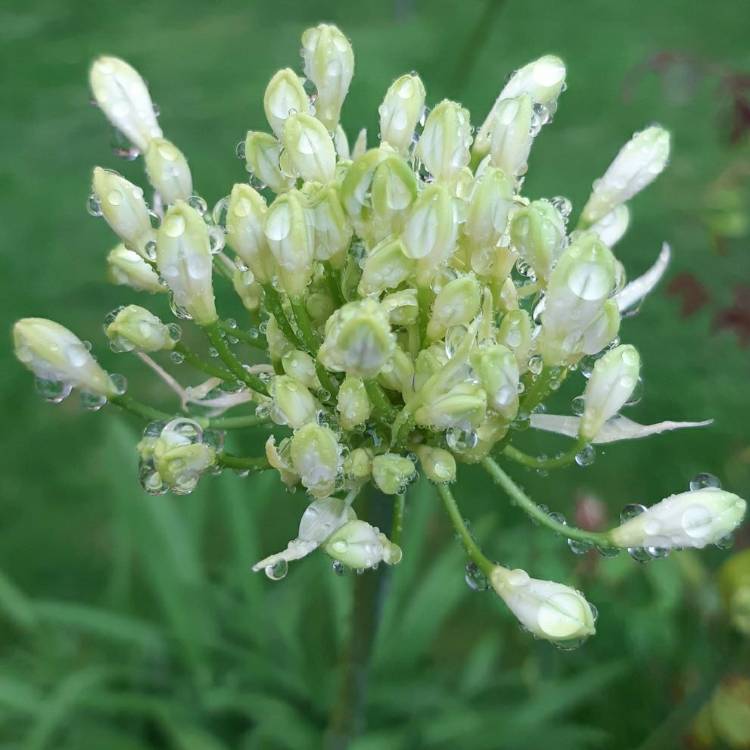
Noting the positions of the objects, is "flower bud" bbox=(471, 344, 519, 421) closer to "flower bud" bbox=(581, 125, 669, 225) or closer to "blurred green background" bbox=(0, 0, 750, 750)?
"flower bud" bbox=(581, 125, 669, 225)

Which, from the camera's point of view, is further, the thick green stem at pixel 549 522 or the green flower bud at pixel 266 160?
the green flower bud at pixel 266 160

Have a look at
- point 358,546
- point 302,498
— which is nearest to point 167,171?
point 358,546

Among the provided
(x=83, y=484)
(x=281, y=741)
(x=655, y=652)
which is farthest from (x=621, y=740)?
(x=83, y=484)

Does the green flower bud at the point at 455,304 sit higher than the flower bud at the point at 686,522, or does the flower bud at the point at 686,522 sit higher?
the green flower bud at the point at 455,304

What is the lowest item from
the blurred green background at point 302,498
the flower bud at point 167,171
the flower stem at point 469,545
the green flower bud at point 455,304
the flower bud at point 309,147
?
the blurred green background at point 302,498

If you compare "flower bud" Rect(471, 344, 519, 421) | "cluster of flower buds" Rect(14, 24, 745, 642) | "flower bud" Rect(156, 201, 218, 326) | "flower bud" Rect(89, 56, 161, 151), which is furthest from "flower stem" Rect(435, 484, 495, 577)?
"flower bud" Rect(89, 56, 161, 151)

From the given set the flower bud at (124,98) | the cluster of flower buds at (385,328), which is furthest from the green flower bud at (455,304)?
the flower bud at (124,98)

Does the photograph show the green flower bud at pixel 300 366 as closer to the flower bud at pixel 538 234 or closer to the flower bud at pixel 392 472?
the flower bud at pixel 392 472
